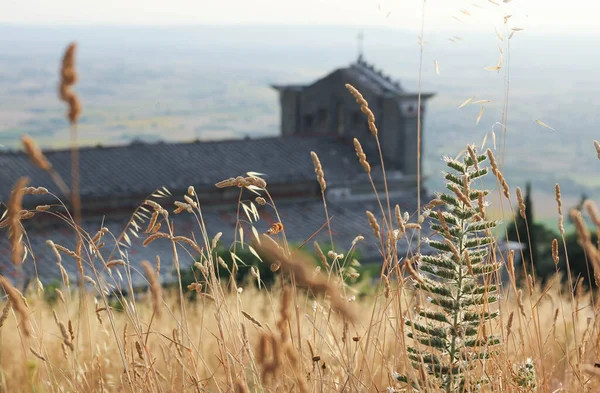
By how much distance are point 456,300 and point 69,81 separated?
59.8 inches

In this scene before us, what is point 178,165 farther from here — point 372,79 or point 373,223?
point 373,223

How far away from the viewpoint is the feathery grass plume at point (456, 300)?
2.48 metres

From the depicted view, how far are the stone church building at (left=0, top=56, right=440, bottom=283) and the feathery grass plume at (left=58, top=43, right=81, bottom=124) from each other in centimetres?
1436

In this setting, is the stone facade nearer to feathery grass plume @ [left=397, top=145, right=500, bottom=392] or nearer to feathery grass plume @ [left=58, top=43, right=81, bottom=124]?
feathery grass plume @ [left=397, top=145, right=500, bottom=392]

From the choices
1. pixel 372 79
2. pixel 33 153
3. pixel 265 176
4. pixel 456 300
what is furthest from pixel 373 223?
pixel 372 79

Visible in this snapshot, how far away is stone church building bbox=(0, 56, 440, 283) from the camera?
18578mm

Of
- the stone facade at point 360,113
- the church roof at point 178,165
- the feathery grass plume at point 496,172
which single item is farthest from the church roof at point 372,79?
the feathery grass plume at point 496,172

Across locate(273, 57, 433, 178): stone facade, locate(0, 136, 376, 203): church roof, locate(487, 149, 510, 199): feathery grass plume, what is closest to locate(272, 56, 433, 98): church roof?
locate(273, 57, 433, 178): stone facade

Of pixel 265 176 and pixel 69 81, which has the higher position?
pixel 69 81

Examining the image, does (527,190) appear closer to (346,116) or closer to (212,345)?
(346,116)

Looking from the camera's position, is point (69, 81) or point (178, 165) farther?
point (178, 165)

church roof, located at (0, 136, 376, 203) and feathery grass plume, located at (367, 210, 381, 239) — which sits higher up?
feathery grass plume, located at (367, 210, 381, 239)

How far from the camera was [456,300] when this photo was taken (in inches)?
97.9

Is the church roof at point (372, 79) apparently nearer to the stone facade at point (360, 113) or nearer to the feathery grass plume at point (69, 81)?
the stone facade at point (360, 113)
